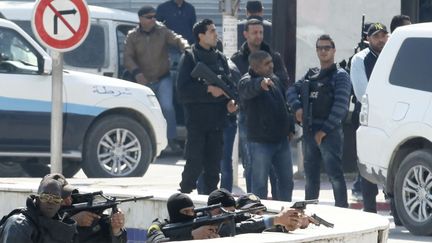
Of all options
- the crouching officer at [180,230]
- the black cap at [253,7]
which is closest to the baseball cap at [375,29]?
the black cap at [253,7]

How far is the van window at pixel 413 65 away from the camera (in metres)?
14.2

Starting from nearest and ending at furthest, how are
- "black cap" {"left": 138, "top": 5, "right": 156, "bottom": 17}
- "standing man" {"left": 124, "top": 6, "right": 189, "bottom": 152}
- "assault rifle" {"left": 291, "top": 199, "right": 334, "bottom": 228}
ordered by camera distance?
"assault rifle" {"left": 291, "top": 199, "right": 334, "bottom": 228}, "black cap" {"left": 138, "top": 5, "right": 156, "bottom": 17}, "standing man" {"left": 124, "top": 6, "right": 189, "bottom": 152}

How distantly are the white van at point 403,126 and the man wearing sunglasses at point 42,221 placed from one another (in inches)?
212

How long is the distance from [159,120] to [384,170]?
4.39 meters

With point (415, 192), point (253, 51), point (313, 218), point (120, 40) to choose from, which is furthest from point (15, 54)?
point (313, 218)

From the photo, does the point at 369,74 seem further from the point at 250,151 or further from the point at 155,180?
the point at 155,180

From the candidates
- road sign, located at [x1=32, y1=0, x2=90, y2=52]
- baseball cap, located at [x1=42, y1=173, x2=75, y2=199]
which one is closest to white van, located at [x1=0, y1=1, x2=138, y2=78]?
road sign, located at [x1=32, y1=0, x2=90, y2=52]

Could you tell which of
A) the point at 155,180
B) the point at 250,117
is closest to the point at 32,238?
the point at 250,117

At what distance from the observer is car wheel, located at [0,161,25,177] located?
60.4 ft

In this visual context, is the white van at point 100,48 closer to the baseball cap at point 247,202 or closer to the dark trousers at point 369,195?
the dark trousers at point 369,195

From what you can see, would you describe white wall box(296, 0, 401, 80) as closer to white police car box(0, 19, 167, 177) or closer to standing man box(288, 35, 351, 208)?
white police car box(0, 19, 167, 177)

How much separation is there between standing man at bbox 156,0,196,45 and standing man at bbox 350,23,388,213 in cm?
576

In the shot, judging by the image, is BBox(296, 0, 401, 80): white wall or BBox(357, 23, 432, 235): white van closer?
BBox(357, 23, 432, 235): white van

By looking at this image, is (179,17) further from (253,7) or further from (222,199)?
(222,199)
